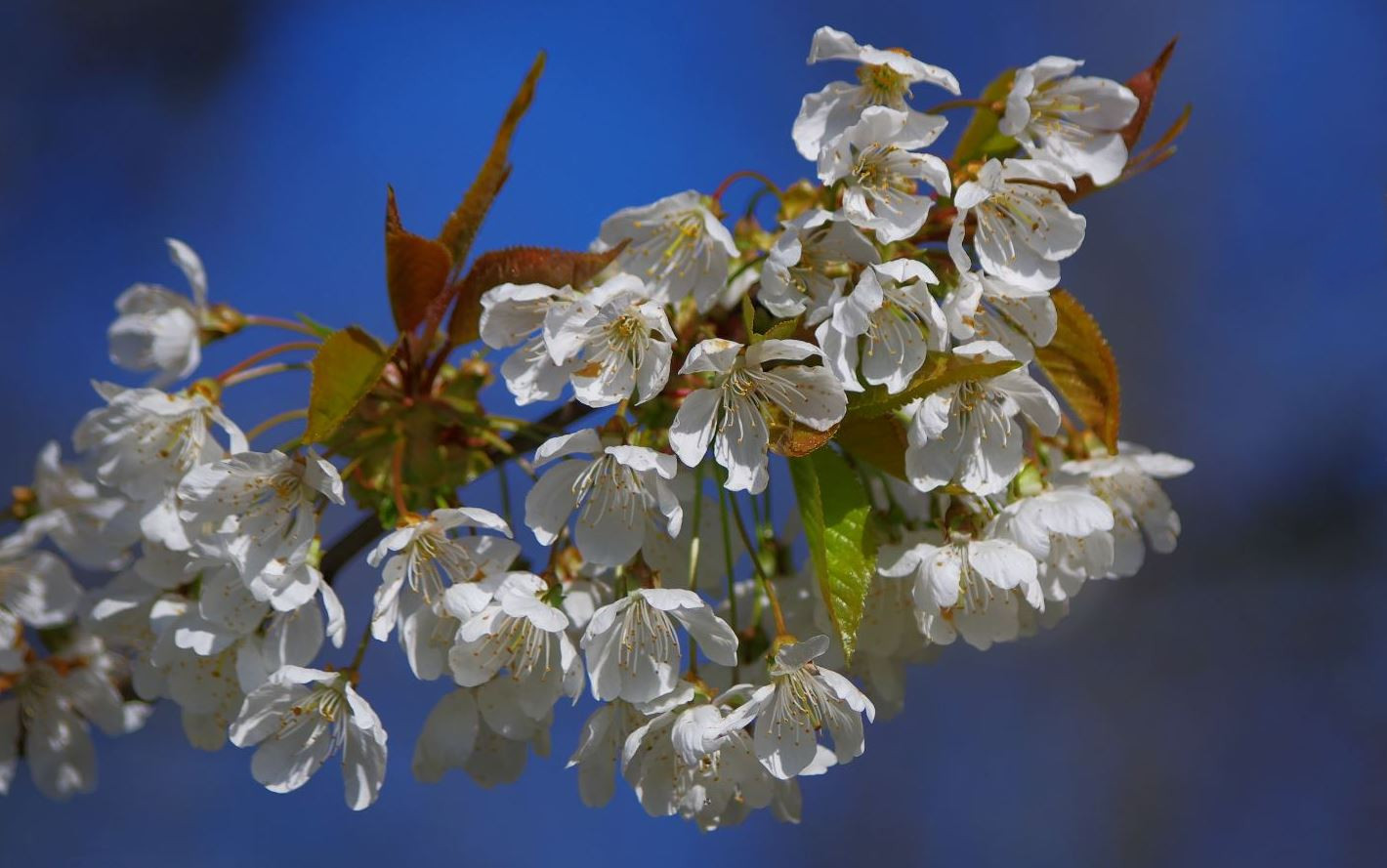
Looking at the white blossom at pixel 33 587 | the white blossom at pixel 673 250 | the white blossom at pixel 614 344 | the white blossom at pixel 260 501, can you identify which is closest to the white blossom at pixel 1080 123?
the white blossom at pixel 673 250

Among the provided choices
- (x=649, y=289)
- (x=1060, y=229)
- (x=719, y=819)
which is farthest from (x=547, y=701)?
(x=1060, y=229)

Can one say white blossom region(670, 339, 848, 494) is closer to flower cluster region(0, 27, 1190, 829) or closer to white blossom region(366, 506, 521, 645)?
flower cluster region(0, 27, 1190, 829)

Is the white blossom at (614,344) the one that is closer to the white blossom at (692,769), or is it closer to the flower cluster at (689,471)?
the flower cluster at (689,471)

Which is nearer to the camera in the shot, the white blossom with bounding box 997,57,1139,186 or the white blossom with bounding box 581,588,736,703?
the white blossom with bounding box 581,588,736,703

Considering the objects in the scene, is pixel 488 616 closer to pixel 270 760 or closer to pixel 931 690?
pixel 270 760

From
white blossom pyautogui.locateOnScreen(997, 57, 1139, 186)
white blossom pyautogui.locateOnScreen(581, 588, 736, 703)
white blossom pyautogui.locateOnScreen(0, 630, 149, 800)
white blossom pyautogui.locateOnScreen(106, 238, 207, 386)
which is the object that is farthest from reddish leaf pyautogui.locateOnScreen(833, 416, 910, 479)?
white blossom pyautogui.locateOnScreen(0, 630, 149, 800)

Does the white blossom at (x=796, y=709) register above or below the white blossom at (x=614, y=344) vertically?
below
